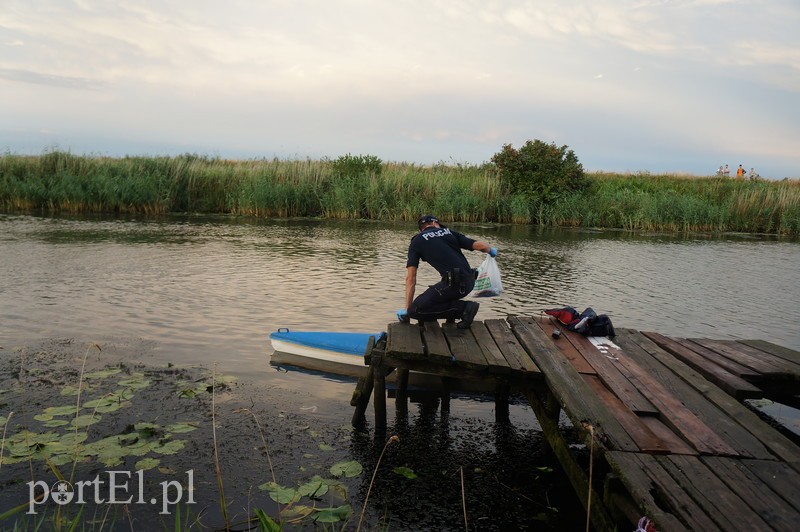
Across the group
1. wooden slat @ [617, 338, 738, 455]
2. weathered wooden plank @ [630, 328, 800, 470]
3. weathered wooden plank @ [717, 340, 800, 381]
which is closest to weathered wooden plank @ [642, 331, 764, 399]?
weathered wooden plank @ [630, 328, 800, 470]

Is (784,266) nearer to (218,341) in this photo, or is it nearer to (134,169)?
(218,341)

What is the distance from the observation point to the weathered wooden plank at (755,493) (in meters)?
3.64

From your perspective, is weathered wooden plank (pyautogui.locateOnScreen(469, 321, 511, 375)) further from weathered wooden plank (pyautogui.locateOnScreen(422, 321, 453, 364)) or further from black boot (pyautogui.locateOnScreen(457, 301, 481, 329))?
weathered wooden plank (pyautogui.locateOnScreen(422, 321, 453, 364))

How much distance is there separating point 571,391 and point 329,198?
2544cm

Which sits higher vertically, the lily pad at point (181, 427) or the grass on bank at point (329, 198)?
the grass on bank at point (329, 198)

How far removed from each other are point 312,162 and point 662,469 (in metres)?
30.0

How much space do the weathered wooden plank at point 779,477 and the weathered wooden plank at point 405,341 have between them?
9.73 feet

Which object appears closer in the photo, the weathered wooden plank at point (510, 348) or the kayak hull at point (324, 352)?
the weathered wooden plank at point (510, 348)

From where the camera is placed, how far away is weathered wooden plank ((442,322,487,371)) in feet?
20.5

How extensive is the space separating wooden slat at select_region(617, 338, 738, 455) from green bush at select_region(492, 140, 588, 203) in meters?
25.6

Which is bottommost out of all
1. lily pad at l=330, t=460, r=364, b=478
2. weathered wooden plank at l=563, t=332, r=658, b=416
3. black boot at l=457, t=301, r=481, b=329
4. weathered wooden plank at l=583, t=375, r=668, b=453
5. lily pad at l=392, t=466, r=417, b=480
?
lily pad at l=392, t=466, r=417, b=480

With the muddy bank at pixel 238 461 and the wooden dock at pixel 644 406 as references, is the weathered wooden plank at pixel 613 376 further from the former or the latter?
the muddy bank at pixel 238 461

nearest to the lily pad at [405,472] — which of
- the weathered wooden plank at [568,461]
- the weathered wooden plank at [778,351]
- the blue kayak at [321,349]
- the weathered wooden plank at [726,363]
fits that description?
the weathered wooden plank at [568,461]

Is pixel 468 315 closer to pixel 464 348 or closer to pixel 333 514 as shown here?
pixel 464 348
